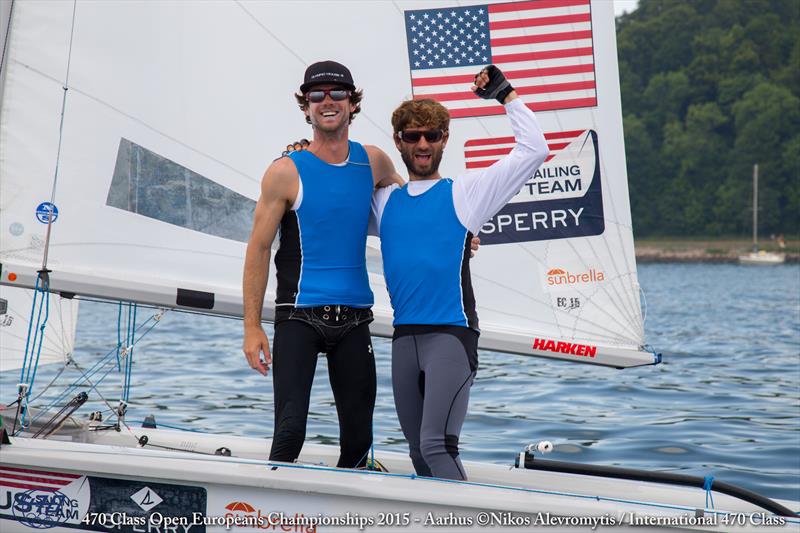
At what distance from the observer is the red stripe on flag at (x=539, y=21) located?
15.5 feet

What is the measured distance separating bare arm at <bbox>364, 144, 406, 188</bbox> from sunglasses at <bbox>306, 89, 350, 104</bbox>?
0.26 meters

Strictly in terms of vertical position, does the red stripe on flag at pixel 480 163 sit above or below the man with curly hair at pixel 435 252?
above

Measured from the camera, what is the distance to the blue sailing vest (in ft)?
12.0

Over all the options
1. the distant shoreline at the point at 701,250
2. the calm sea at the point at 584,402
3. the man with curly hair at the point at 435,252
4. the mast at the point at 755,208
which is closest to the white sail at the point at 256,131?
A: the man with curly hair at the point at 435,252

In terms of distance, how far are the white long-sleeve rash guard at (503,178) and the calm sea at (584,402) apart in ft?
9.94

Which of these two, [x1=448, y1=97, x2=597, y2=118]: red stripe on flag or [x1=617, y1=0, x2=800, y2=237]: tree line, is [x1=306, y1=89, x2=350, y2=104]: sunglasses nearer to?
[x1=448, y1=97, x2=597, y2=118]: red stripe on flag

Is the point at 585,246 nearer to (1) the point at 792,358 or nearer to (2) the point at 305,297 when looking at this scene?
(2) the point at 305,297

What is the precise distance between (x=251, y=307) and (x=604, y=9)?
7.19 feet

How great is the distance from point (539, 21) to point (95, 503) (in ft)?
8.96

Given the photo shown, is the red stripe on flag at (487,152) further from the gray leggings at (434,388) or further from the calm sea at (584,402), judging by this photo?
the calm sea at (584,402)

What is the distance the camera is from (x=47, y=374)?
996 centimetres

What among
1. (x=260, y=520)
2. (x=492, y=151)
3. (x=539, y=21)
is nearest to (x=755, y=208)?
(x=539, y=21)

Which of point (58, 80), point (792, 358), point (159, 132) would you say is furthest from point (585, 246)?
point (792, 358)

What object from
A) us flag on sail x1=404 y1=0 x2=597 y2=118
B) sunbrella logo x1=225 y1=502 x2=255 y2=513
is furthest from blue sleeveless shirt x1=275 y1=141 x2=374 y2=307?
us flag on sail x1=404 y1=0 x2=597 y2=118
